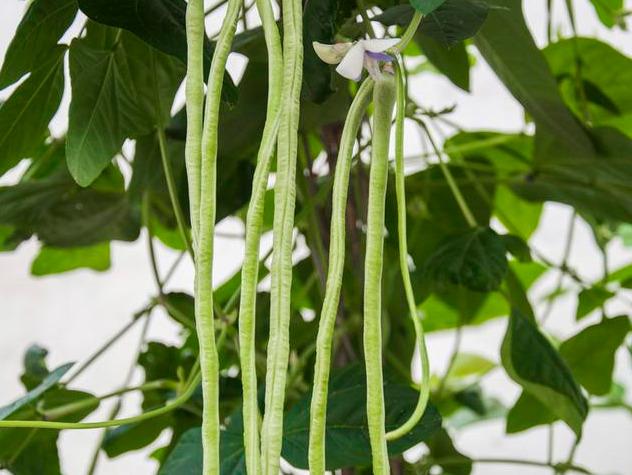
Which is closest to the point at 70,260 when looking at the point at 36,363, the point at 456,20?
the point at 36,363

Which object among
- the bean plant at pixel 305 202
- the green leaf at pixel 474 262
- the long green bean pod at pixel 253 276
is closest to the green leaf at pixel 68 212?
the bean plant at pixel 305 202

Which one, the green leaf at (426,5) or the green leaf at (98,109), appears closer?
the green leaf at (426,5)

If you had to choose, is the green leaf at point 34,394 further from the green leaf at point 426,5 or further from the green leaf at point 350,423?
the green leaf at point 426,5

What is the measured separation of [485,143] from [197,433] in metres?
0.30

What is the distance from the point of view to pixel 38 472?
48 cm

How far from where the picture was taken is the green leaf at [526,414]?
509 millimetres

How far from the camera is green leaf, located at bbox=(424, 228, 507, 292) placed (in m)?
0.45

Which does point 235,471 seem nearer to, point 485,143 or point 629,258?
point 485,143

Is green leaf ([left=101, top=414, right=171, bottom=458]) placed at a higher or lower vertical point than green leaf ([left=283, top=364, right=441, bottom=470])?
lower

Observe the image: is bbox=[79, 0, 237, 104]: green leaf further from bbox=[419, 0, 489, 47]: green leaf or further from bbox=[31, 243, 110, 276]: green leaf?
bbox=[31, 243, 110, 276]: green leaf

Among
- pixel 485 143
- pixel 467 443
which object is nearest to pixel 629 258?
pixel 467 443

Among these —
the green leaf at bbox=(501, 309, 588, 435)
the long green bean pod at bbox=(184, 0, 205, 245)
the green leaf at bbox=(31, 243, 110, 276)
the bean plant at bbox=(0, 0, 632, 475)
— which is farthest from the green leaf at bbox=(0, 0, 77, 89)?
the green leaf at bbox=(31, 243, 110, 276)

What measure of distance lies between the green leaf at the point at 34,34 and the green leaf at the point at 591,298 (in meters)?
0.36

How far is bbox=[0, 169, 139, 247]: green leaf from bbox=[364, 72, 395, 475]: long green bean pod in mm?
337
